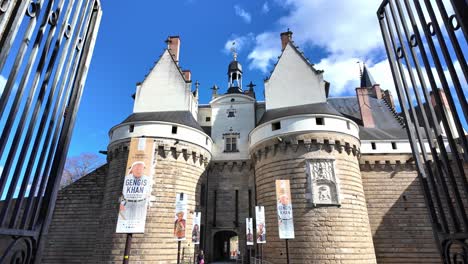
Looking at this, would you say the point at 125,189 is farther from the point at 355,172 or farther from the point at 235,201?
the point at 355,172

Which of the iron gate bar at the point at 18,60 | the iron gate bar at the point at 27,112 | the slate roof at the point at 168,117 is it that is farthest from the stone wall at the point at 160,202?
the iron gate bar at the point at 18,60

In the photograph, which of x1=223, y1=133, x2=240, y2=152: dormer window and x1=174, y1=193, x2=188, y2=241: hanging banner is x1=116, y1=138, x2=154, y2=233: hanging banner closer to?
x1=174, y1=193, x2=188, y2=241: hanging banner

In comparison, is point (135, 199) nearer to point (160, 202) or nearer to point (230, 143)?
point (160, 202)

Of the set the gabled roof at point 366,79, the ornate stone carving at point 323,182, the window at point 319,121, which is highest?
the gabled roof at point 366,79

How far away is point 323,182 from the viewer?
13.9m

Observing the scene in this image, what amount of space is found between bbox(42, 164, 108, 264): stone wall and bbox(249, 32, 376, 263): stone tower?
9094 mm

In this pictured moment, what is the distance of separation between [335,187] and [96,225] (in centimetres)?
1276

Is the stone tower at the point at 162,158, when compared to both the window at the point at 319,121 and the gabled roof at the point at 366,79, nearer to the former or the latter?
the window at the point at 319,121

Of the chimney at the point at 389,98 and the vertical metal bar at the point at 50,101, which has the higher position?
the chimney at the point at 389,98

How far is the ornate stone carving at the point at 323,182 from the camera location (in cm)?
1365

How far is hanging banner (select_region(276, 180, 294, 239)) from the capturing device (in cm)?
1186

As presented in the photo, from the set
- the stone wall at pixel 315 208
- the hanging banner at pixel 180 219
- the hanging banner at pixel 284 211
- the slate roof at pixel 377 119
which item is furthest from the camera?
the slate roof at pixel 377 119

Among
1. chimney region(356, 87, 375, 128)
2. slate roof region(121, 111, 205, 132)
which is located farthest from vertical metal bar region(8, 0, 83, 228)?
chimney region(356, 87, 375, 128)

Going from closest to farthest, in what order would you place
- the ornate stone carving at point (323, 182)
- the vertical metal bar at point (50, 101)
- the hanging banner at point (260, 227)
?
1. the vertical metal bar at point (50, 101)
2. the hanging banner at point (260, 227)
3. the ornate stone carving at point (323, 182)
